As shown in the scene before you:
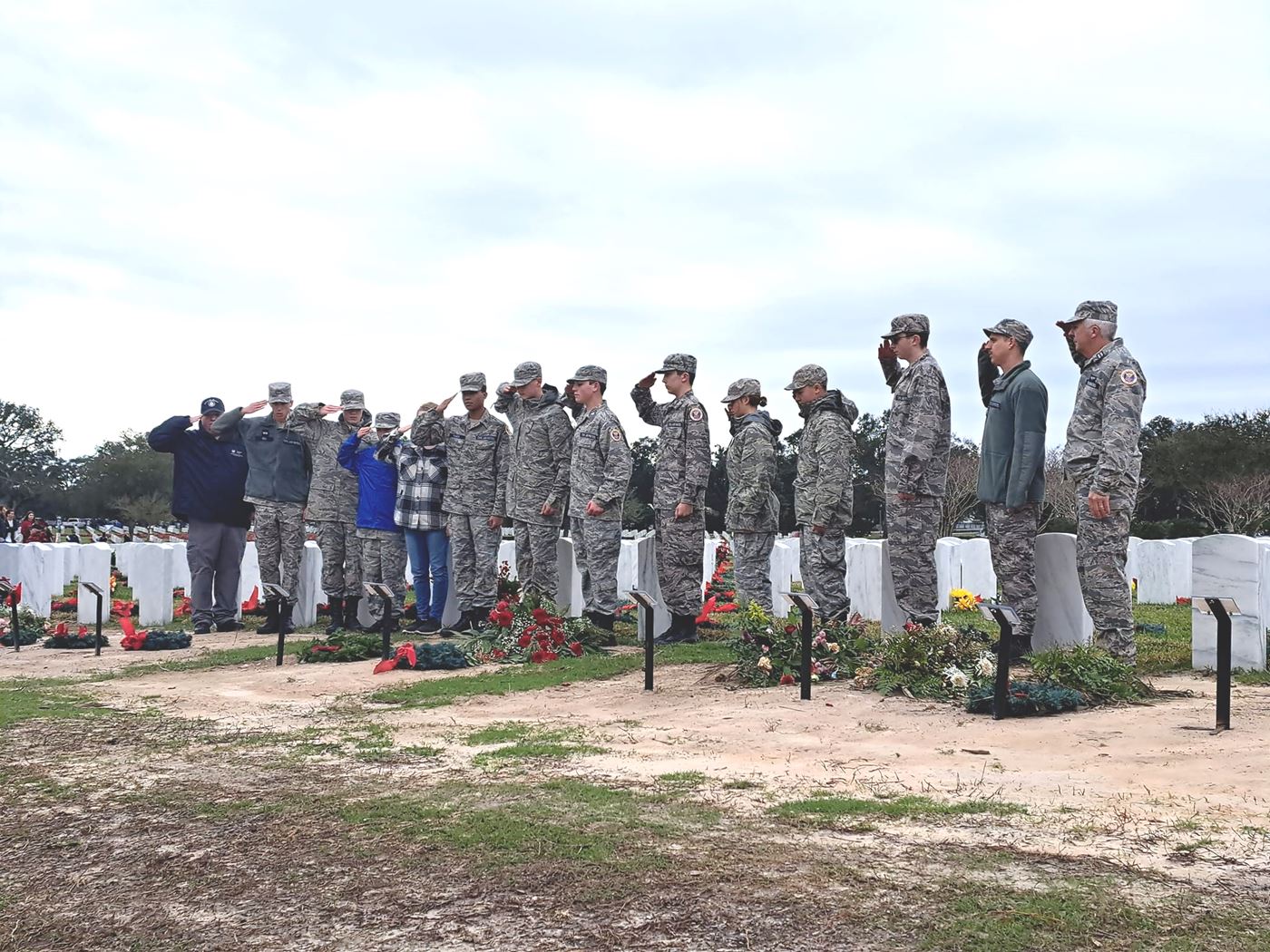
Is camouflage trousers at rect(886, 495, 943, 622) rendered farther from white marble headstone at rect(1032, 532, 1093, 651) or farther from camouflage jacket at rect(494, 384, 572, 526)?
camouflage jacket at rect(494, 384, 572, 526)

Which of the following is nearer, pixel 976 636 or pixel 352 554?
pixel 976 636

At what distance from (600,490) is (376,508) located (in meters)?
2.90

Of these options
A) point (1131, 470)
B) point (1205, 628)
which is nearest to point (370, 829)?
point (1131, 470)

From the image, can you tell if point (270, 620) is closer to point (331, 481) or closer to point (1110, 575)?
point (331, 481)

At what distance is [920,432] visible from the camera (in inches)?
323

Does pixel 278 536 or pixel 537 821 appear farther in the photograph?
pixel 278 536

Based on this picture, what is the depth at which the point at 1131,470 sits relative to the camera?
282 inches

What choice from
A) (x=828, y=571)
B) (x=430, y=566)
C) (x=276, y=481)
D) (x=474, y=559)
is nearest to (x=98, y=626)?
(x=276, y=481)

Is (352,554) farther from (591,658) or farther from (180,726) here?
(180,726)

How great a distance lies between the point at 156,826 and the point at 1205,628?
6396 mm

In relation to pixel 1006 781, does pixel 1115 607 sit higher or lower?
higher

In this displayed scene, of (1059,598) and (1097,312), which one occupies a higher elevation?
(1097,312)

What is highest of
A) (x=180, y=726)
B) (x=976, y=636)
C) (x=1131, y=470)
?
(x=1131, y=470)

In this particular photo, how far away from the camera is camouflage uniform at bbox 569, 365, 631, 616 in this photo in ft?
34.4
